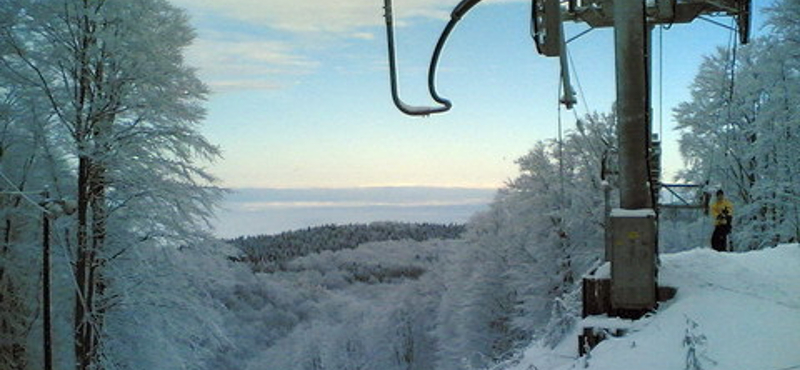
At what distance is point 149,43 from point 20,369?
8.25 metres

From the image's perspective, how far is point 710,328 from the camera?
6.93m

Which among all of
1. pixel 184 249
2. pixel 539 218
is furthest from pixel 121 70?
pixel 539 218

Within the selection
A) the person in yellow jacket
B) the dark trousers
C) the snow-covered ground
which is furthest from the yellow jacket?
the snow-covered ground

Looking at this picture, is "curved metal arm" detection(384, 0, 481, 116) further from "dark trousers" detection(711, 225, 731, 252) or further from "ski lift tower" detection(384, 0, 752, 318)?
"dark trousers" detection(711, 225, 731, 252)

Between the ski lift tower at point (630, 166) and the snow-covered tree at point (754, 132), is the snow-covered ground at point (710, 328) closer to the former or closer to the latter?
the ski lift tower at point (630, 166)

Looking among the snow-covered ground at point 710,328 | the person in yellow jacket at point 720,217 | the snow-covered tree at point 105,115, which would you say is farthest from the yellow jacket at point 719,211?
the snow-covered tree at point 105,115

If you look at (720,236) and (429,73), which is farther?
(720,236)

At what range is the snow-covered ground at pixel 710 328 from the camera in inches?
241

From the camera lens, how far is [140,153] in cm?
1445

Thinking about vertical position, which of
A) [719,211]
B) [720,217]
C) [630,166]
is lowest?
[720,217]

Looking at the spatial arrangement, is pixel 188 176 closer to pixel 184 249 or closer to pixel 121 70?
pixel 184 249

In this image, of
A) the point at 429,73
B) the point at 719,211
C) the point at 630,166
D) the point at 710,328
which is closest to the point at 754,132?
the point at 719,211

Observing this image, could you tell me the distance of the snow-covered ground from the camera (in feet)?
20.1

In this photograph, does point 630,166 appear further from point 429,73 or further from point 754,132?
point 754,132
